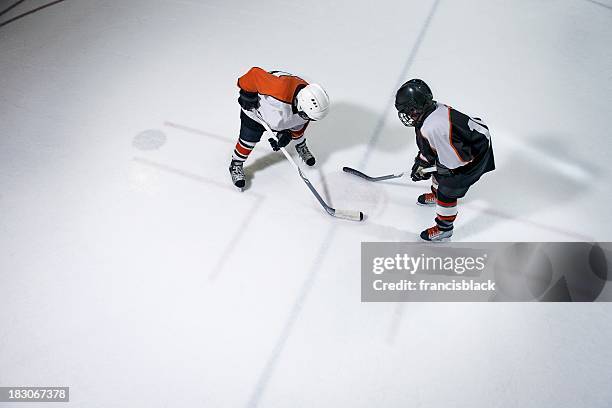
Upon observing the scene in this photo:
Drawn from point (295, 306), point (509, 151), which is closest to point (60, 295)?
point (295, 306)

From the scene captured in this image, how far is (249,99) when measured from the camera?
2.61 metres

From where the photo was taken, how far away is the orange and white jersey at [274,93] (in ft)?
8.24

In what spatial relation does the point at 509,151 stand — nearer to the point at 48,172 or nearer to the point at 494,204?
the point at 494,204

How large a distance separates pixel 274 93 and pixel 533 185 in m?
1.76

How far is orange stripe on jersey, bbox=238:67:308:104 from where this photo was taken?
8.22 ft

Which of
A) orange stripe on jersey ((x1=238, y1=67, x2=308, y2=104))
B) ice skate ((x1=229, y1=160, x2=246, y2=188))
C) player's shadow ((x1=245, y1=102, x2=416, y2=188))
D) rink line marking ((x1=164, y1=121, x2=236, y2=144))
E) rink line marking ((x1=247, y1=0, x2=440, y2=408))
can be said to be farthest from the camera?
rink line marking ((x1=164, y1=121, x2=236, y2=144))

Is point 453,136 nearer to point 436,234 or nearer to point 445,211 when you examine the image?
point 445,211

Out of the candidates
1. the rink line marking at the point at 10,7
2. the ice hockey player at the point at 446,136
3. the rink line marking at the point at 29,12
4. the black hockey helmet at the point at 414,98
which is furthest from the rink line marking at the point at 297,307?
the rink line marking at the point at 10,7

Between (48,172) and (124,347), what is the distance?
140 centimetres

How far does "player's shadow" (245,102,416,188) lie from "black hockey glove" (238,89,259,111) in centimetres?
64

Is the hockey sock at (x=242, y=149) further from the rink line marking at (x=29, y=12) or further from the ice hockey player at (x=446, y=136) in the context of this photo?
the rink line marking at (x=29, y=12)

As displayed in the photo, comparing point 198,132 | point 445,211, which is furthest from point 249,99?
point 445,211

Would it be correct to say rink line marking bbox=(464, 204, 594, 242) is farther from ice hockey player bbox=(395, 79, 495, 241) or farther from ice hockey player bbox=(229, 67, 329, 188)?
ice hockey player bbox=(229, 67, 329, 188)

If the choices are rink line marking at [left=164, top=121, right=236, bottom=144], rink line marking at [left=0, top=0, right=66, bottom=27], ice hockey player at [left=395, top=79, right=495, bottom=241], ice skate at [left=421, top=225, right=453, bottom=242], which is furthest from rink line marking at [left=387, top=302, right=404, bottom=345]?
rink line marking at [left=0, top=0, right=66, bottom=27]
